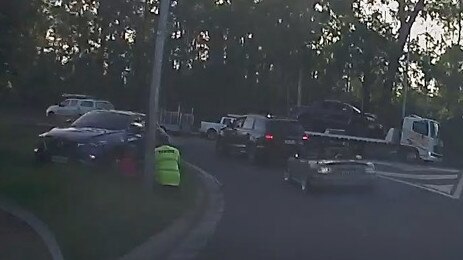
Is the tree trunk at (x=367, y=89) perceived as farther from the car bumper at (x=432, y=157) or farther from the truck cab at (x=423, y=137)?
the car bumper at (x=432, y=157)

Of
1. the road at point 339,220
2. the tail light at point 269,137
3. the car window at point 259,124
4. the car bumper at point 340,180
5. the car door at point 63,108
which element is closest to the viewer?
the road at point 339,220

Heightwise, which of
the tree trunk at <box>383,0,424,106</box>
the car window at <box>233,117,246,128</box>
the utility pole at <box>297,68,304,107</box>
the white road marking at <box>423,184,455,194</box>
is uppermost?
the tree trunk at <box>383,0,424,106</box>

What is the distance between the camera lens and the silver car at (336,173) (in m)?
21.8

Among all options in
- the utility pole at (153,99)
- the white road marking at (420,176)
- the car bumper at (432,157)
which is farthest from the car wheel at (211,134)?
the utility pole at (153,99)

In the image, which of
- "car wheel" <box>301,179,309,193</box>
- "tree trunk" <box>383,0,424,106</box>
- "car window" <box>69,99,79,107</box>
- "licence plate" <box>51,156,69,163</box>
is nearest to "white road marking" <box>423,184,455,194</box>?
"car wheel" <box>301,179,309,193</box>

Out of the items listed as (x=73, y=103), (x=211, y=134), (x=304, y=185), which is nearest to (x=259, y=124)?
(x=304, y=185)

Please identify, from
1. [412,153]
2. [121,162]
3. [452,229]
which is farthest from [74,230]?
[412,153]

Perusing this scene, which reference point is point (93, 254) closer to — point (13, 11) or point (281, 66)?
point (13, 11)

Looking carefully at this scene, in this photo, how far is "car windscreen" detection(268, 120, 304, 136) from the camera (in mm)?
31234

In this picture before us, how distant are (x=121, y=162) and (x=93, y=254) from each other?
10188 millimetres

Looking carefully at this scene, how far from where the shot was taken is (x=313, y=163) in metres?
22.2

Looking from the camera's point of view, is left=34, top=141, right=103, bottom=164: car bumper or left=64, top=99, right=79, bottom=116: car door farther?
left=64, top=99, right=79, bottom=116: car door

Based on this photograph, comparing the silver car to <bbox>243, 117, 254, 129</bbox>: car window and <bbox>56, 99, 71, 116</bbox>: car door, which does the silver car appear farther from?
<bbox>56, 99, 71, 116</bbox>: car door

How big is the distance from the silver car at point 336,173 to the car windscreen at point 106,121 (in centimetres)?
452
